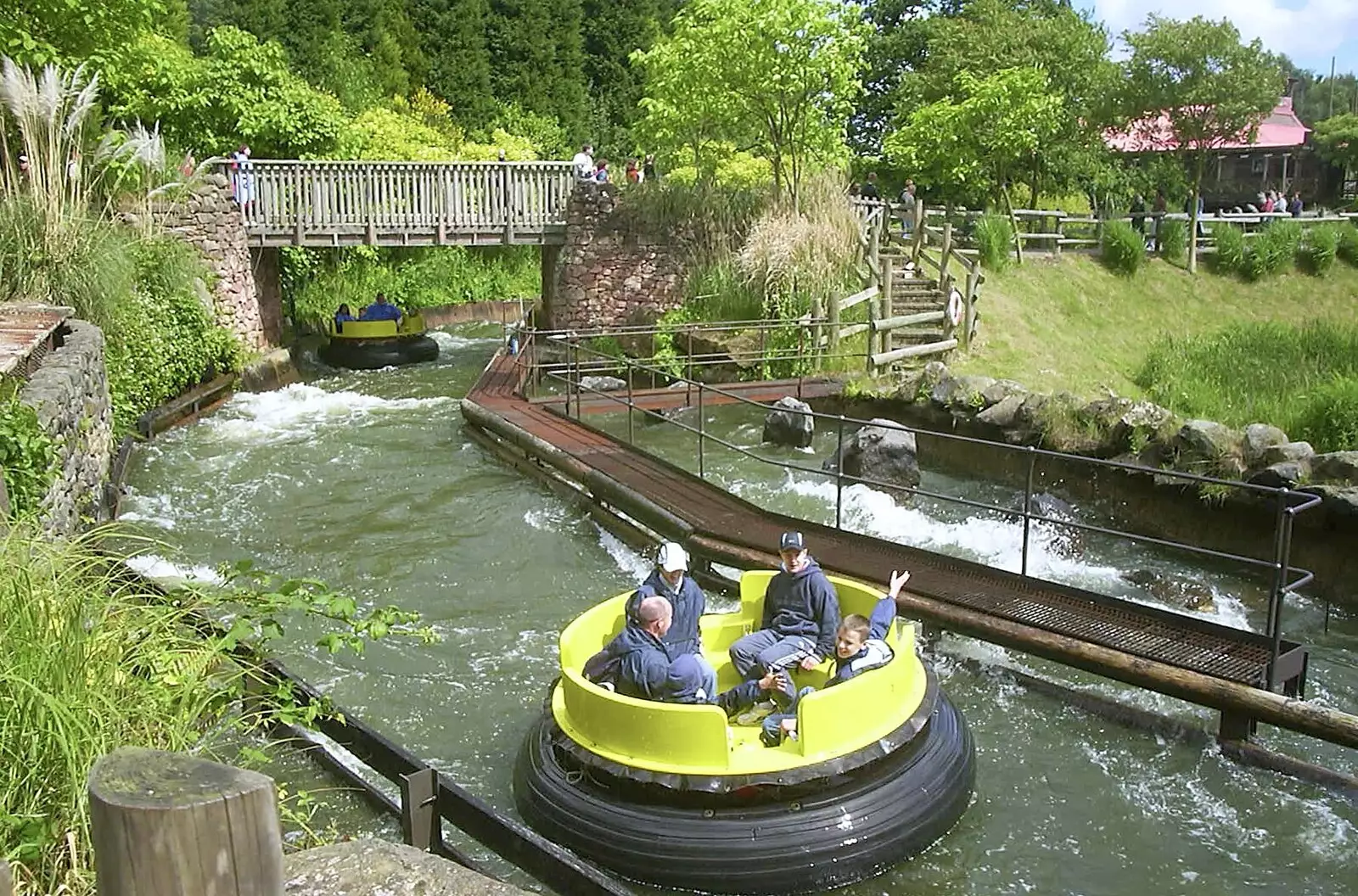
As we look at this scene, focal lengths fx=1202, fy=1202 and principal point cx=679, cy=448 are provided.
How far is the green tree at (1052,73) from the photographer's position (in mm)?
26531

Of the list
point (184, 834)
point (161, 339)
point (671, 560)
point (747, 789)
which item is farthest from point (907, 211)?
point (184, 834)

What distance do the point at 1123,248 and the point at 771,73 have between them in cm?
807

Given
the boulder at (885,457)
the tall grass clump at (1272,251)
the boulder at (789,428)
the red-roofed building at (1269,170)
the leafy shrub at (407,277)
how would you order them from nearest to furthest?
the boulder at (885,457), the boulder at (789,428), the tall grass clump at (1272,251), the leafy shrub at (407,277), the red-roofed building at (1269,170)

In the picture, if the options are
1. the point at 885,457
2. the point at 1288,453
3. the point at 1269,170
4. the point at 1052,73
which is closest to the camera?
the point at 1288,453

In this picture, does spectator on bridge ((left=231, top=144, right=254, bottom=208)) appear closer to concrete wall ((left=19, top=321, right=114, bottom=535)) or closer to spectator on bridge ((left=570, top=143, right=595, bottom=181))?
spectator on bridge ((left=570, top=143, right=595, bottom=181))

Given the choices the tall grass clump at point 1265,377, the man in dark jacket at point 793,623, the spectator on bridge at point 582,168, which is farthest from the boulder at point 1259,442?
the spectator on bridge at point 582,168

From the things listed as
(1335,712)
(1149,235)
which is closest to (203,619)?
(1335,712)

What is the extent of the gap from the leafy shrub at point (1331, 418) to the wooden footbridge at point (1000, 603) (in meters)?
2.86

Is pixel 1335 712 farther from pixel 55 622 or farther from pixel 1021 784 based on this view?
pixel 55 622

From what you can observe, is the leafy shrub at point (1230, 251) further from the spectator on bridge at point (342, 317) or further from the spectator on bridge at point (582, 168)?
the spectator on bridge at point (342, 317)

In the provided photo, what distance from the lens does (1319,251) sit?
23.9 metres

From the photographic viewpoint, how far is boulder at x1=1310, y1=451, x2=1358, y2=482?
9977mm

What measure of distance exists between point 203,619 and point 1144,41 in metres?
23.9

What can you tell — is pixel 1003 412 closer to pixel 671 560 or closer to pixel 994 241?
pixel 671 560
